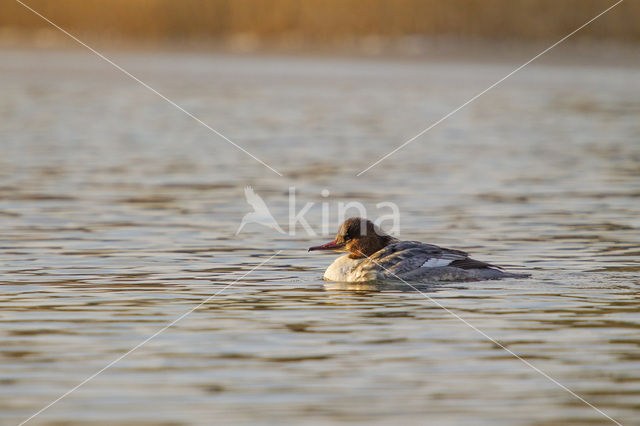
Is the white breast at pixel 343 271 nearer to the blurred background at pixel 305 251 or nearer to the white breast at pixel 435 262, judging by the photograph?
the blurred background at pixel 305 251

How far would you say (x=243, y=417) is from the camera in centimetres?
719

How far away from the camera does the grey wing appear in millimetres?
A: 11836

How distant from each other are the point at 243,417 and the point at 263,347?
175cm

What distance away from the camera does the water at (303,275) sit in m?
7.72

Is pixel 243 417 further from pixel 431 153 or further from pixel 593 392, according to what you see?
pixel 431 153

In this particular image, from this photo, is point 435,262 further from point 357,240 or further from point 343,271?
point 357,240

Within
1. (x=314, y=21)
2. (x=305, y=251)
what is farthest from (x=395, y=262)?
(x=314, y=21)

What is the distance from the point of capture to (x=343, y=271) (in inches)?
478

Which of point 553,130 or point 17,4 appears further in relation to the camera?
point 17,4

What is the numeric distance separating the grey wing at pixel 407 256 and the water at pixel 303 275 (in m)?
0.29

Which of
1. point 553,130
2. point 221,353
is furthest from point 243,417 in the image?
point 553,130

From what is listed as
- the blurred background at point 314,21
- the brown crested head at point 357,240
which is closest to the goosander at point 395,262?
the brown crested head at point 357,240

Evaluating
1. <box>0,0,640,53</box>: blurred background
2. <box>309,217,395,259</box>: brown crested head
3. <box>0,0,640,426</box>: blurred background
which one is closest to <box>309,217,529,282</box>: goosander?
<box>309,217,395,259</box>: brown crested head

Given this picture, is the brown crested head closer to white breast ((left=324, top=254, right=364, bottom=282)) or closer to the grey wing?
white breast ((left=324, top=254, right=364, bottom=282))
